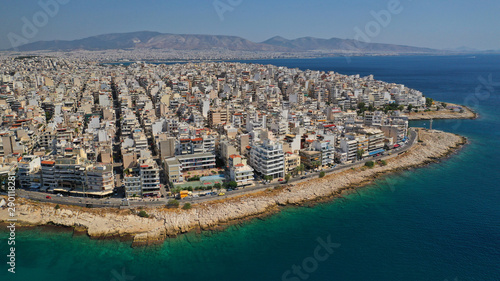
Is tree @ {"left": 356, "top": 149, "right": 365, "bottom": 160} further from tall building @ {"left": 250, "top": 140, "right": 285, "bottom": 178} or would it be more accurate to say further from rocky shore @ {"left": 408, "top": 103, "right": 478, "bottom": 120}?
rocky shore @ {"left": 408, "top": 103, "right": 478, "bottom": 120}

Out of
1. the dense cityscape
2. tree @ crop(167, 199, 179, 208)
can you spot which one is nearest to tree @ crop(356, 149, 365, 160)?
the dense cityscape

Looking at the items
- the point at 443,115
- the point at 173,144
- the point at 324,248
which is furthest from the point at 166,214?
the point at 443,115

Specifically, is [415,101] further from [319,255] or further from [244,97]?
[319,255]

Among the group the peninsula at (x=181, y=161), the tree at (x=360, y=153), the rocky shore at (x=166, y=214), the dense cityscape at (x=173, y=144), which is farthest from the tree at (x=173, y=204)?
the tree at (x=360, y=153)

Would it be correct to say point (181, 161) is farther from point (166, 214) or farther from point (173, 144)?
point (166, 214)

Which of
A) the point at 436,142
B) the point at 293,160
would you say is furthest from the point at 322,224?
the point at 436,142

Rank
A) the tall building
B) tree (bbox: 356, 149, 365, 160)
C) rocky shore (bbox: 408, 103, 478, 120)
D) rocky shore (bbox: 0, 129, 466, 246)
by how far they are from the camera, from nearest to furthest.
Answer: rocky shore (bbox: 0, 129, 466, 246), the tall building, tree (bbox: 356, 149, 365, 160), rocky shore (bbox: 408, 103, 478, 120)

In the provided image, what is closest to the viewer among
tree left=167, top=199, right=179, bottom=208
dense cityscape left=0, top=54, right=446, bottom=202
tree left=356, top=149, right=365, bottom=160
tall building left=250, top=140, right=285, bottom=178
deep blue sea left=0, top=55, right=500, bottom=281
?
deep blue sea left=0, top=55, right=500, bottom=281

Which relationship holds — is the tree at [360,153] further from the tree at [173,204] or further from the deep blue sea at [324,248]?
the tree at [173,204]

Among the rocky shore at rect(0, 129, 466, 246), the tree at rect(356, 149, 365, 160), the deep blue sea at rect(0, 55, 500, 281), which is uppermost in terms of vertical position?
the tree at rect(356, 149, 365, 160)
